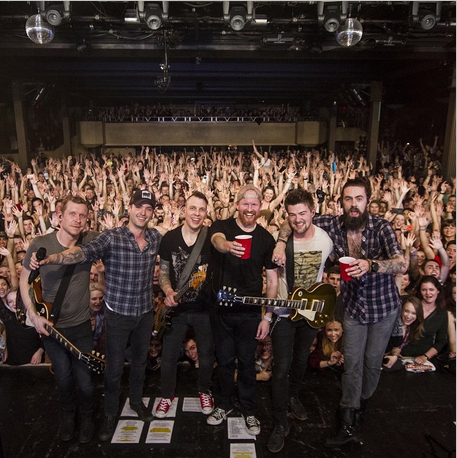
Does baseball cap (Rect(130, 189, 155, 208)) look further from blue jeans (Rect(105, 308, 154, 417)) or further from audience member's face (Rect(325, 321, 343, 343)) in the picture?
audience member's face (Rect(325, 321, 343, 343))

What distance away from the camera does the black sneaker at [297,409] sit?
2881mm

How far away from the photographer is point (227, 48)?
7.42 metres

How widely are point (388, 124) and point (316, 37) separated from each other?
42.4 feet

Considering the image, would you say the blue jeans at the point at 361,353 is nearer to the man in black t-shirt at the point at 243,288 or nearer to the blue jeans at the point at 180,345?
the man in black t-shirt at the point at 243,288

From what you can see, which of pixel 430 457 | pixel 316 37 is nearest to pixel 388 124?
pixel 316 37

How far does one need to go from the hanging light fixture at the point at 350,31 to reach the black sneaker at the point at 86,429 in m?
5.10

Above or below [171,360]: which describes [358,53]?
above

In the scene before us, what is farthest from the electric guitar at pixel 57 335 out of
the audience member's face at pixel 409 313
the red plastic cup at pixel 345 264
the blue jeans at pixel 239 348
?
the audience member's face at pixel 409 313

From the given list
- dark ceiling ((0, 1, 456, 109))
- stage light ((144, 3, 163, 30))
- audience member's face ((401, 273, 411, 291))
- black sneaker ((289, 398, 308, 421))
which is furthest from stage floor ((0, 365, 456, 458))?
dark ceiling ((0, 1, 456, 109))

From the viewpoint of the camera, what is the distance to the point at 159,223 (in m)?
5.41

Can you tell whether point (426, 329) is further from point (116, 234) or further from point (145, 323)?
point (116, 234)

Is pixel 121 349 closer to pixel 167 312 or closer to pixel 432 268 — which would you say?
pixel 167 312

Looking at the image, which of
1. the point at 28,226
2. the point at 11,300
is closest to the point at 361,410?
the point at 11,300

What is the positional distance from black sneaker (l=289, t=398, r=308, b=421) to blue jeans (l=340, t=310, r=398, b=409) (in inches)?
12.6
